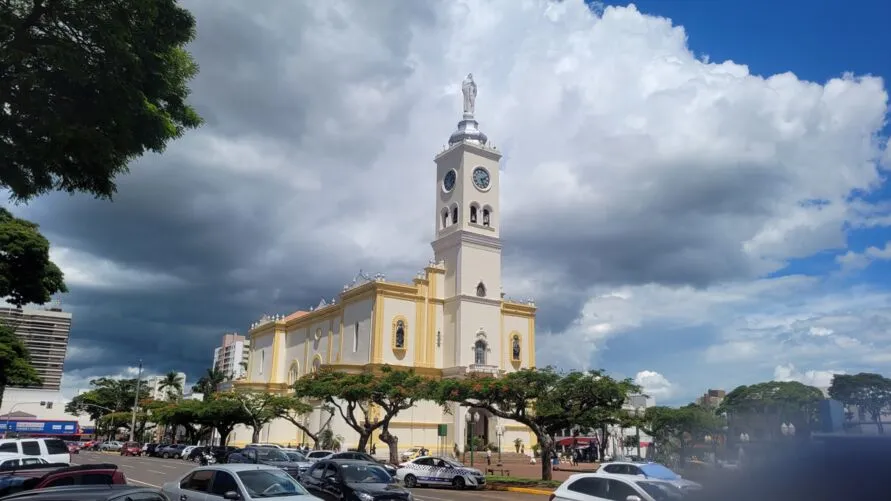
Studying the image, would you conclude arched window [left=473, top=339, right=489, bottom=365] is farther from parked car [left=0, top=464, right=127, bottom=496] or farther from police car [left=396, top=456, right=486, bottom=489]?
parked car [left=0, top=464, right=127, bottom=496]

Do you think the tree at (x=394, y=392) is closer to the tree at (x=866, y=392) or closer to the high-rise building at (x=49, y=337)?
the tree at (x=866, y=392)

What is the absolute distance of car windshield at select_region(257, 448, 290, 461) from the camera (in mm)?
26072

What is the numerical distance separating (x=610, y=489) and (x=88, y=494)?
326 inches

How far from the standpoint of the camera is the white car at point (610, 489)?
10867mm

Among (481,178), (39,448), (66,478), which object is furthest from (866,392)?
(481,178)

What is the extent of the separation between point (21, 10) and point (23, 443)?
53.8 ft

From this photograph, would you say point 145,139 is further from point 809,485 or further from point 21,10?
point 809,485

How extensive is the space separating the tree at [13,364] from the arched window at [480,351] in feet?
97.1

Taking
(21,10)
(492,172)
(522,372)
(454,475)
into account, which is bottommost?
(454,475)

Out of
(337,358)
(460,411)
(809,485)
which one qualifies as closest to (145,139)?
(809,485)

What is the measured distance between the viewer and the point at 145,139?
36.5ft

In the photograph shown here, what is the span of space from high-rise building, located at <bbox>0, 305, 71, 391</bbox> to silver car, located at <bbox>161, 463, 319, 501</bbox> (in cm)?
14160

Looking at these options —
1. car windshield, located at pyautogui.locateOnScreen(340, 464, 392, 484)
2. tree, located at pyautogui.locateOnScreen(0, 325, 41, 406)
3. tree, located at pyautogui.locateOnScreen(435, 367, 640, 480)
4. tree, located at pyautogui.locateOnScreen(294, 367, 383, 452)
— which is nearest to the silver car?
car windshield, located at pyautogui.locateOnScreen(340, 464, 392, 484)

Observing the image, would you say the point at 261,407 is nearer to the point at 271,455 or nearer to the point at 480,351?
the point at 480,351
